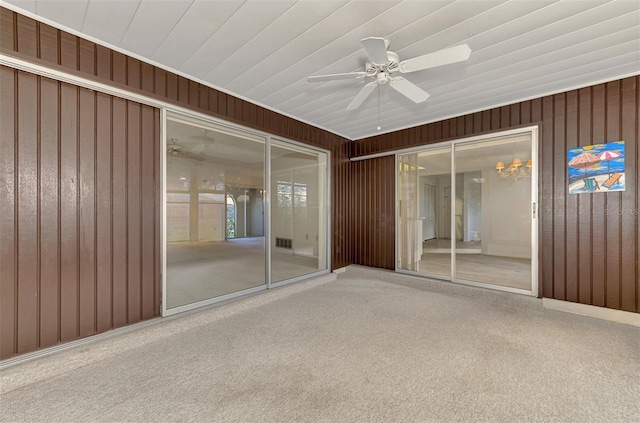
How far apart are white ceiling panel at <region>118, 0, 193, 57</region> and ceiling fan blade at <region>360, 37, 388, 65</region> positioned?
132 cm

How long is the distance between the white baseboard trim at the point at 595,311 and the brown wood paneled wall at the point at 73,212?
4.62 meters

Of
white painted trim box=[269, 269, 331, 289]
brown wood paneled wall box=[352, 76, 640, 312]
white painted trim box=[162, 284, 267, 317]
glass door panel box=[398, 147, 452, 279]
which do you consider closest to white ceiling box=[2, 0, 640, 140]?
brown wood paneled wall box=[352, 76, 640, 312]

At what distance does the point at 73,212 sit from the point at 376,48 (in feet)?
9.05

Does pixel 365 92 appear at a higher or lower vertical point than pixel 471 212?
higher

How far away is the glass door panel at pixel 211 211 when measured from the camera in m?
2.97

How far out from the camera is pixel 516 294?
3479mm

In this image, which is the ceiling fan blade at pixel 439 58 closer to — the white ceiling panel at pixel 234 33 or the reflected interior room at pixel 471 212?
the white ceiling panel at pixel 234 33

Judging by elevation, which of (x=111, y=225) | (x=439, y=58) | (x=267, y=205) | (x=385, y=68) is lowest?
(x=111, y=225)

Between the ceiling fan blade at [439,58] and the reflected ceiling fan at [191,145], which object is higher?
the ceiling fan blade at [439,58]

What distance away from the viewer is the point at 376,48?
1857mm

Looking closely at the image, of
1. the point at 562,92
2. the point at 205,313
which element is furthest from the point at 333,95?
the point at 205,313

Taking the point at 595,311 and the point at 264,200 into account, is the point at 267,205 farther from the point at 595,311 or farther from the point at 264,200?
the point at 595,311

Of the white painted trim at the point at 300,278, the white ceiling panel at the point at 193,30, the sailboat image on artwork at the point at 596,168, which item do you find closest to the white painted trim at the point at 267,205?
the white painted trim at the point at 300,278

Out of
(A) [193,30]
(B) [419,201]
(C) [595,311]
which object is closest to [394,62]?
(A) [193,30]
